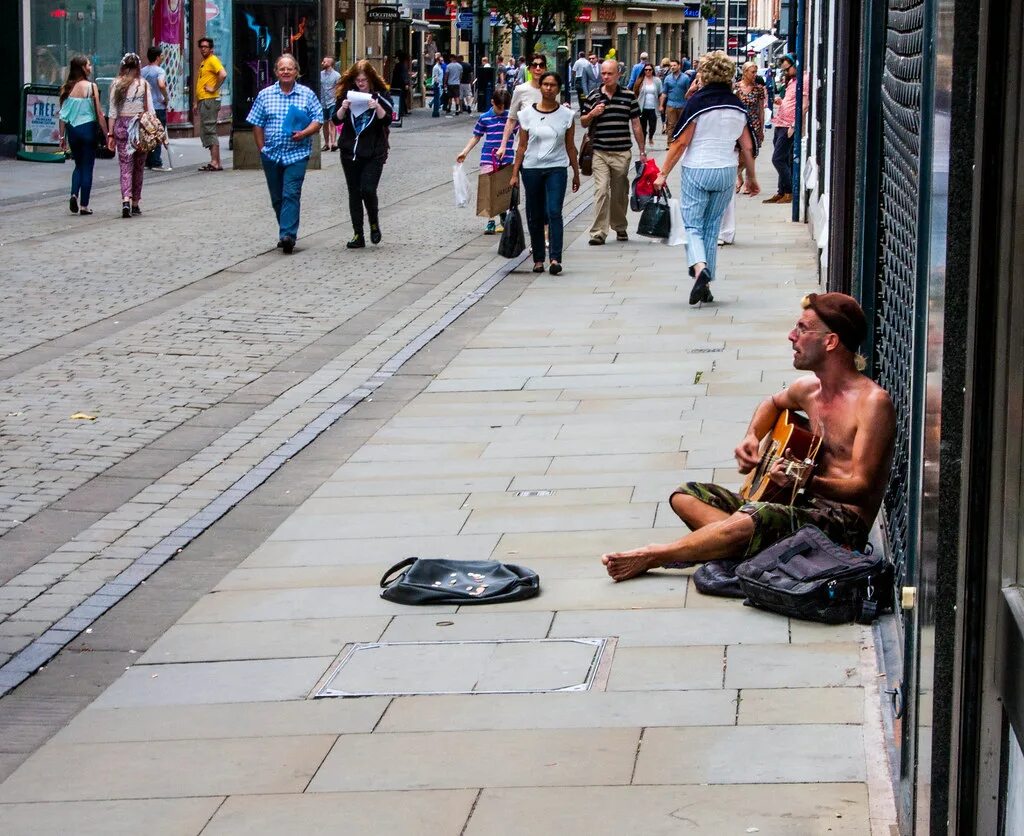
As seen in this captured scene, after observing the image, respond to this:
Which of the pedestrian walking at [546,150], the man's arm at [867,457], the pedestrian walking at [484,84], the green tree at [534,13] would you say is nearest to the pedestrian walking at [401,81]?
the pedestrian walking at [484,84]

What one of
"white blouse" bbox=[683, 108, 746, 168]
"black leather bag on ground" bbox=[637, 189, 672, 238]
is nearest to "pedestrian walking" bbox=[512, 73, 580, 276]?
"black leather bag on ground" bbox=[637, 189, 672, 238]

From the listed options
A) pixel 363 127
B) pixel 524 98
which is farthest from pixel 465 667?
pixel 363 127

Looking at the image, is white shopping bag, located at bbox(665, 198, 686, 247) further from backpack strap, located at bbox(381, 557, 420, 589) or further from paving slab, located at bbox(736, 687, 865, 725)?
paving slab, located at bbox(736, 687, 865, 725)

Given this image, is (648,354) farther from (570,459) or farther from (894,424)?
(894,424)

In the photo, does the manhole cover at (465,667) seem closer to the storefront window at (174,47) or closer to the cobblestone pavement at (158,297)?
the cobblestone pavement at (158,297)

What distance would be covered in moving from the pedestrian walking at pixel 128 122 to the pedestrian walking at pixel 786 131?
714 centimetres

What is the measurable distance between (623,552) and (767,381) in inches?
161

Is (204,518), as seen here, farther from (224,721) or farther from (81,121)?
(81,121)

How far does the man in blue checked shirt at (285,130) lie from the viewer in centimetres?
1669

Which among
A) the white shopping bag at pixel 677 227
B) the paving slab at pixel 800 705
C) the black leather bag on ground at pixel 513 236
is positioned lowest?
the paving slab at pixel 800 705

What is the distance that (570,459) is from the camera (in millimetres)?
8195

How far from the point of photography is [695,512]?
20.6 ft

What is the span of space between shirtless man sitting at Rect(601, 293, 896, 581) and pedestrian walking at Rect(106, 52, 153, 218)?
1507 cm

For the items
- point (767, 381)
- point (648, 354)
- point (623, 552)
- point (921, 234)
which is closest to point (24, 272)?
point (648, 354)
